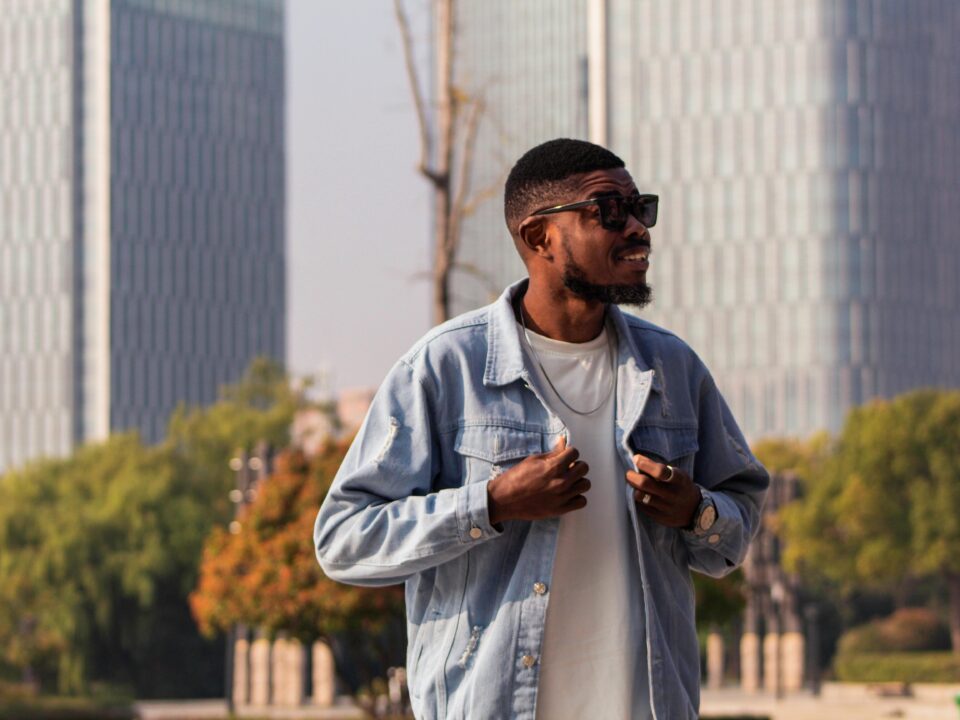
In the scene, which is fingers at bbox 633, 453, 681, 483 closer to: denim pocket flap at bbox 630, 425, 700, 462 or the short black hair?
denim pocket flap at bbox 630, 425, 700, 462

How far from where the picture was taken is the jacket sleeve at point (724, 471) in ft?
13.3

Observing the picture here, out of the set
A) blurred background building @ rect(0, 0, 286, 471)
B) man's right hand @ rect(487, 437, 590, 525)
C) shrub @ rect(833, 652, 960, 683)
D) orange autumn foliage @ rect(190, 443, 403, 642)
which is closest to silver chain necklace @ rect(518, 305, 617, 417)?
man's right hand @ rect(487, 437, 590, 525)

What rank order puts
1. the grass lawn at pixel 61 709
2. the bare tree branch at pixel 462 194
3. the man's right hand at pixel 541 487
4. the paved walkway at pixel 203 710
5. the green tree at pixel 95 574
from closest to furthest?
the man's right hand at pixel 541 487 < the bare tree branch at pixel 462 194 < the paved walkway at pixel 203 710 < the grass lawn at pixel 61 709 < the green tree at pixel 95 574

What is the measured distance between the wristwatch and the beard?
0.43 m

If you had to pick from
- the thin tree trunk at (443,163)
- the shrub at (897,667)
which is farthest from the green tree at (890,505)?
the thin tree trunk at (443,163)

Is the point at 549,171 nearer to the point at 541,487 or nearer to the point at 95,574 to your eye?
the point at 541,487

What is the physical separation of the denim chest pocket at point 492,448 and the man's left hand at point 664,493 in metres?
0.22

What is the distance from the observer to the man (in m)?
3.73

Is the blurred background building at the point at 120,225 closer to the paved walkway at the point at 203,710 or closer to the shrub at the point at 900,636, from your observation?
the paved walkway at the point at 203,710

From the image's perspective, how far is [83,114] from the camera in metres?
128

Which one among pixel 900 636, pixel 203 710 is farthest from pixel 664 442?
pixel 900 636

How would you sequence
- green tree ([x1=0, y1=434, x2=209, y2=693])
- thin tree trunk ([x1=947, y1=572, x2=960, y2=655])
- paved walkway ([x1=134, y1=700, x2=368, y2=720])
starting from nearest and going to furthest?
paved walkway ([x1=134, y1=700, x2=368, y2=720])
green tree ([x1=0, y1=434, x2=209, y2=693])
thin tree trunk ([x1=947, y1=572, x2=960, y2=655])

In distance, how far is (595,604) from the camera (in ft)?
12.4

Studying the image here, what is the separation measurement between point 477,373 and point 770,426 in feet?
338
